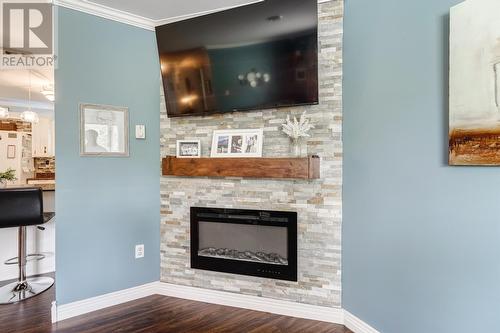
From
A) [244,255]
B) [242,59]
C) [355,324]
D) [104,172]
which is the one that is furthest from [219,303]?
[242,59]

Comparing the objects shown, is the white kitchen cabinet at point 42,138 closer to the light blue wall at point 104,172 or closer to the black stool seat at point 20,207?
the black stool seat at point 20,207

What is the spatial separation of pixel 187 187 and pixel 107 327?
4.06 feet

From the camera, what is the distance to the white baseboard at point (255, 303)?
242cm

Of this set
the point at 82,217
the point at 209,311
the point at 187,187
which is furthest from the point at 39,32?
the point at 209,311

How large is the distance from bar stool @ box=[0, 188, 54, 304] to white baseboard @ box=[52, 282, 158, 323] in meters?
0.69

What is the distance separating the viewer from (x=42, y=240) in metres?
3.55

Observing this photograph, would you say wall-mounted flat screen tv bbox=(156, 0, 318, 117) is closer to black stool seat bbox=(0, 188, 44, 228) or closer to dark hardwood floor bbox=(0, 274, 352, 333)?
black stool seat bbox=(0, 188, 44, 228)

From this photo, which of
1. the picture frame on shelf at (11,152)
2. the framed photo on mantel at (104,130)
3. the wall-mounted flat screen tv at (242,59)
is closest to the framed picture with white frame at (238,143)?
the wall-mounted flat screen tv at (242,59)

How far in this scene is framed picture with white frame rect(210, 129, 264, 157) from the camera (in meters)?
2.61

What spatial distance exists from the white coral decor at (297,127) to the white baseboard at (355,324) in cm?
136

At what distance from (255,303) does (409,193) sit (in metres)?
1.54

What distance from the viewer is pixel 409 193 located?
1844 mm

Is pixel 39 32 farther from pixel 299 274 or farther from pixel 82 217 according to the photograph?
pixel 299 274

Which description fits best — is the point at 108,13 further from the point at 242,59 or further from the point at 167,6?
the point at 242,59
